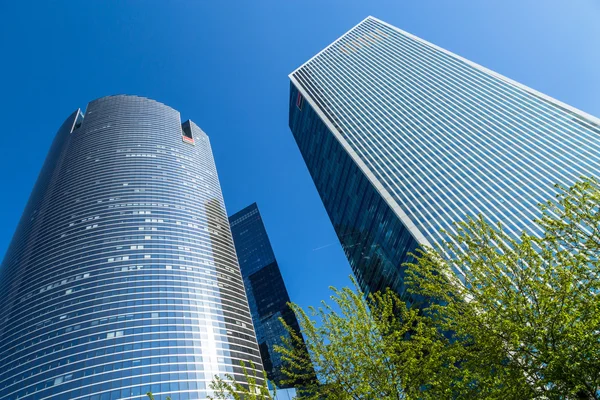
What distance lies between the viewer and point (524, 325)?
12.1m

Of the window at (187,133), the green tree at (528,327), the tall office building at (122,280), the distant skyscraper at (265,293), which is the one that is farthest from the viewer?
the window at (187,133)

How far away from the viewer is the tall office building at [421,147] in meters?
71.4

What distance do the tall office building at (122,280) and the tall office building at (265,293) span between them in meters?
48.2

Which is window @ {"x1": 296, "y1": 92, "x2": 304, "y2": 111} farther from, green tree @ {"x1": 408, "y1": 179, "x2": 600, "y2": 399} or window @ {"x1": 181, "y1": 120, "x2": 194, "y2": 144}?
green tree @ {"x1": 408, "y1": 179, "x2": 600, "y2": 399}

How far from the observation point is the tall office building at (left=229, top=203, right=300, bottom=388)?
145 meters

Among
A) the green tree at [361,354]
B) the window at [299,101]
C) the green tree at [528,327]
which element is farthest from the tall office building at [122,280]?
the green tree at [528,327]

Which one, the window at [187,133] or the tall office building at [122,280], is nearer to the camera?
the tall office building at [122,280]

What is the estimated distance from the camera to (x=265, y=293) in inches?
6531

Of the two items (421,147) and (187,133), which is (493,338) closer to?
(421,147)

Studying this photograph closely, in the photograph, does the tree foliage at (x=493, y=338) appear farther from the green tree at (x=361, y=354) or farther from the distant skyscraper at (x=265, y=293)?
the distant skyscraper at (x=265, y=293)

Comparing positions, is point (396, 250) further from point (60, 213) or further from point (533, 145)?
point (60, 213)

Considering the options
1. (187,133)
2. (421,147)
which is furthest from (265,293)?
(421,147)

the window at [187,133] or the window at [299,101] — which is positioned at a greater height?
the window at [187,133]

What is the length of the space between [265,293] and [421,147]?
104553 mm
